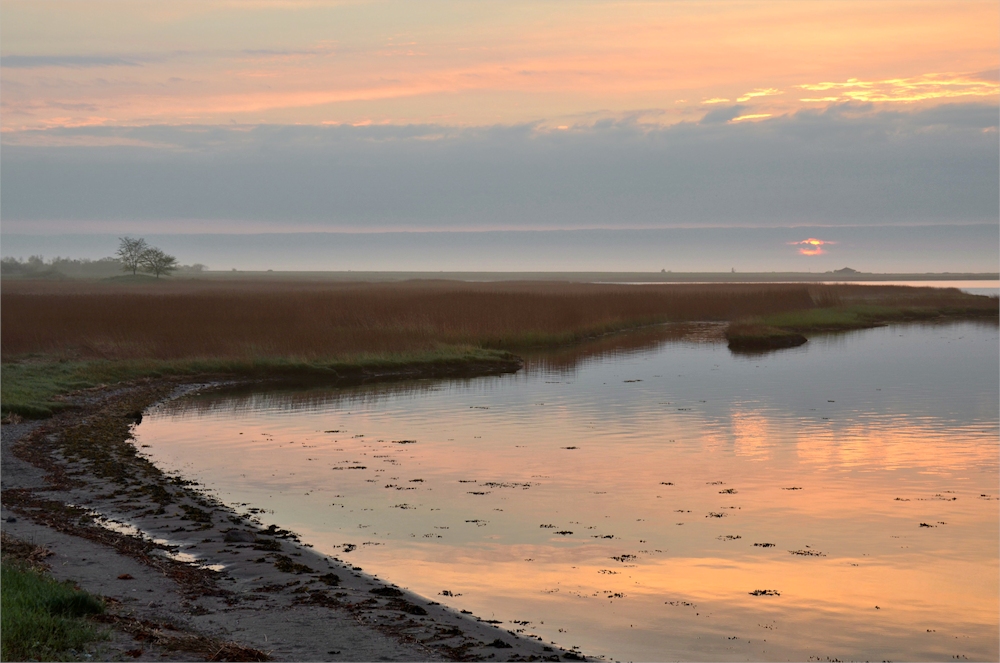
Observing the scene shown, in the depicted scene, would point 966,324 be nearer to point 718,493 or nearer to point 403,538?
point 718,493

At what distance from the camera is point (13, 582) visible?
8406 millimetres

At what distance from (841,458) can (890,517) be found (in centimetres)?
448

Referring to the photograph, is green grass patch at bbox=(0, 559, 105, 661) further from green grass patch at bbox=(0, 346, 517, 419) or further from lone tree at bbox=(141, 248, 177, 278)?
lone tree at bbox=(141, 248, 177, 278)

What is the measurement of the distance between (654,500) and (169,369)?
2061 cm

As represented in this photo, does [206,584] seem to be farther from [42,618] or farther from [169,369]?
[169,369]

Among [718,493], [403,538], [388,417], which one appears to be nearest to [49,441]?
[388,417]

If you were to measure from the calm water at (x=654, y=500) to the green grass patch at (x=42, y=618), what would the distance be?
147 inches

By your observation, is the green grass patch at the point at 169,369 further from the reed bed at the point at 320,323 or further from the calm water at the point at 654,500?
the calm water at the point at 654,500

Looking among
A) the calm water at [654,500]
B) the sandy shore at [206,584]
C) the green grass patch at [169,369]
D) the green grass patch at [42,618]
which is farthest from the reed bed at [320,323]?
the green grass patch at [42,618]

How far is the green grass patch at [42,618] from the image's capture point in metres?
7.07

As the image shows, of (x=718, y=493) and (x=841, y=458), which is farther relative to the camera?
(x=841, y=458)

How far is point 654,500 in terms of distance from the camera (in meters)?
15.0

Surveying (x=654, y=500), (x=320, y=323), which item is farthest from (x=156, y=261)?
(x=654, y=500)

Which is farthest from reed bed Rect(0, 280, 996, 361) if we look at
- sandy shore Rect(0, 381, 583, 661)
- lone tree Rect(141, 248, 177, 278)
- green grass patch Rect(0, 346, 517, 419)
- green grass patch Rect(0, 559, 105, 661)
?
lone tree Rect(141, 248, 177, 278)
